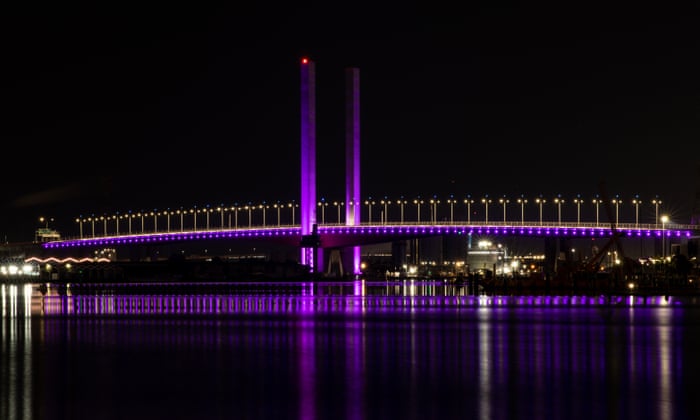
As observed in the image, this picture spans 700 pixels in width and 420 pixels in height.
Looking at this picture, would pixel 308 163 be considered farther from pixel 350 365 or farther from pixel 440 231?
pixel 350 365

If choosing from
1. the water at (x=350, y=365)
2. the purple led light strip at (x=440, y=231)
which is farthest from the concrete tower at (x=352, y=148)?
the water at (x=350, y=365)

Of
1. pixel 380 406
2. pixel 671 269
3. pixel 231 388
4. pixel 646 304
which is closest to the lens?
pixel 380 406

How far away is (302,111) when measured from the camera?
303 ft

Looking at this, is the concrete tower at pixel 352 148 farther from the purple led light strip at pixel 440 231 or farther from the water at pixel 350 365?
the water at pixel 350 365

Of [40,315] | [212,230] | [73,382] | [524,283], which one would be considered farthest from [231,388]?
[212,230]

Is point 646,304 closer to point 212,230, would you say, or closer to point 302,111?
point 302,111

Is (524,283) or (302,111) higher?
(302,111)

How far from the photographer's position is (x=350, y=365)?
22844 millimetres

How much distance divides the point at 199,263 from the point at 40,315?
79799mm

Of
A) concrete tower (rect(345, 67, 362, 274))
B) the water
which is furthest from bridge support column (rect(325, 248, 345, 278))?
the water

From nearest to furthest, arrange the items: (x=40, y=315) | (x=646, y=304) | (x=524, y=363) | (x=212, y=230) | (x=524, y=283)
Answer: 1. (x=524, y=363)
2. (x=40, y=315)
3. (x=646, y=304)
4. (x=524, y=283)
5. (x=212, y=230)

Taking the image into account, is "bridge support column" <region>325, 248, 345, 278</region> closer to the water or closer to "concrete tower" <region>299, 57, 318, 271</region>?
"concrete tower" <region>299, 57, 318, 271</region>

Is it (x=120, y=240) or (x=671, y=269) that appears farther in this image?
(x=120, y=240)

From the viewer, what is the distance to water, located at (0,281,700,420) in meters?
17.3
